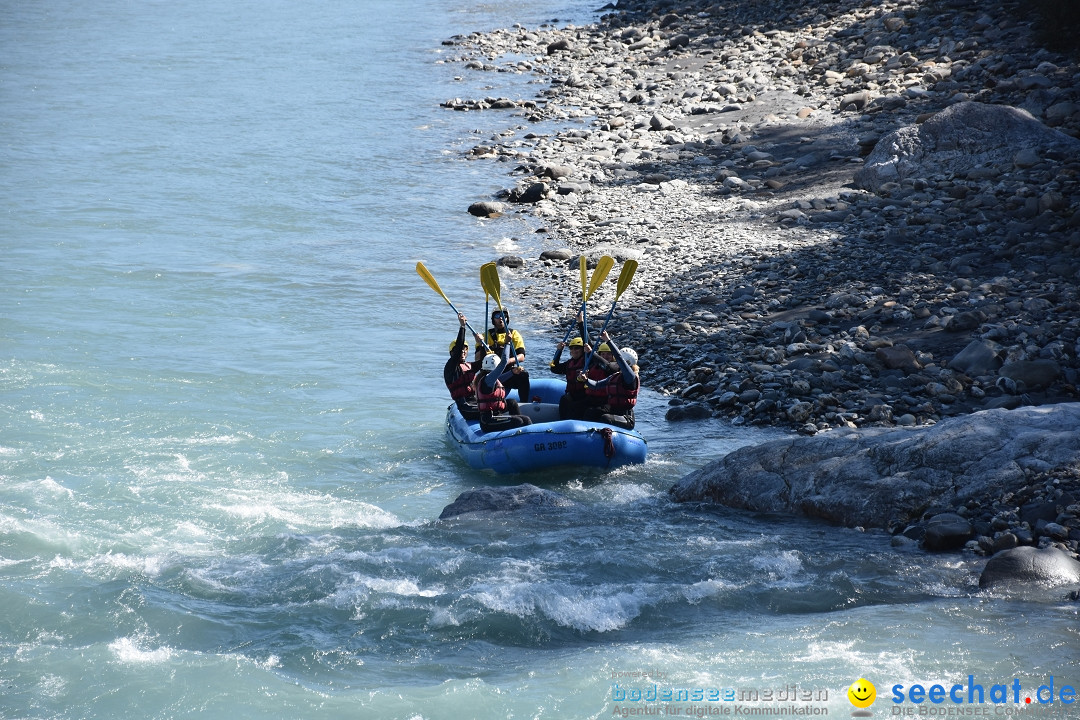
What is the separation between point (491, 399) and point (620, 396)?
1192 millimetres

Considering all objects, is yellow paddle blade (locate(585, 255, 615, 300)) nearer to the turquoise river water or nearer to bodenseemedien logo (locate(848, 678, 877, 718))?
the turquoise river water

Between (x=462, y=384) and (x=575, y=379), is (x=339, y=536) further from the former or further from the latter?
(x=575, y=379)

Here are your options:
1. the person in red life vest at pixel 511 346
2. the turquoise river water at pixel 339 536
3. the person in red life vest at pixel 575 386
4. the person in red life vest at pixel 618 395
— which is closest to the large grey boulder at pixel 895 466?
the turquoise river water at pixel 339 536

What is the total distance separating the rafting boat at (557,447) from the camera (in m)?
9.66

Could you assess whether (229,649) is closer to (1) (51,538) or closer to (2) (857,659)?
(1) (51,538)

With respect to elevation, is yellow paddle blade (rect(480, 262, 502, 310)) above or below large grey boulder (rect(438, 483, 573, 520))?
above

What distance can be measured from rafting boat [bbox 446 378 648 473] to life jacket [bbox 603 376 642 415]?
0.29 metres

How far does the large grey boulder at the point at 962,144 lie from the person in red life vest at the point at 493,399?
7466mm

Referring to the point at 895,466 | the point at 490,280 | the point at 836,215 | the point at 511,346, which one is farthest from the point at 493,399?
the point at 836,215

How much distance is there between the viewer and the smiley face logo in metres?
5.79

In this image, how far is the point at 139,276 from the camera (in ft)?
51.1

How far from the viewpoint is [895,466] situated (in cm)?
805

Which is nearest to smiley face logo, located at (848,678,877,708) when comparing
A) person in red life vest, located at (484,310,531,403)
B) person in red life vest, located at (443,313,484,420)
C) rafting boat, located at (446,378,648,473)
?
rafting boat, located at (446,378,648,473)

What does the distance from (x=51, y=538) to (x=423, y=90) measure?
866 inches
